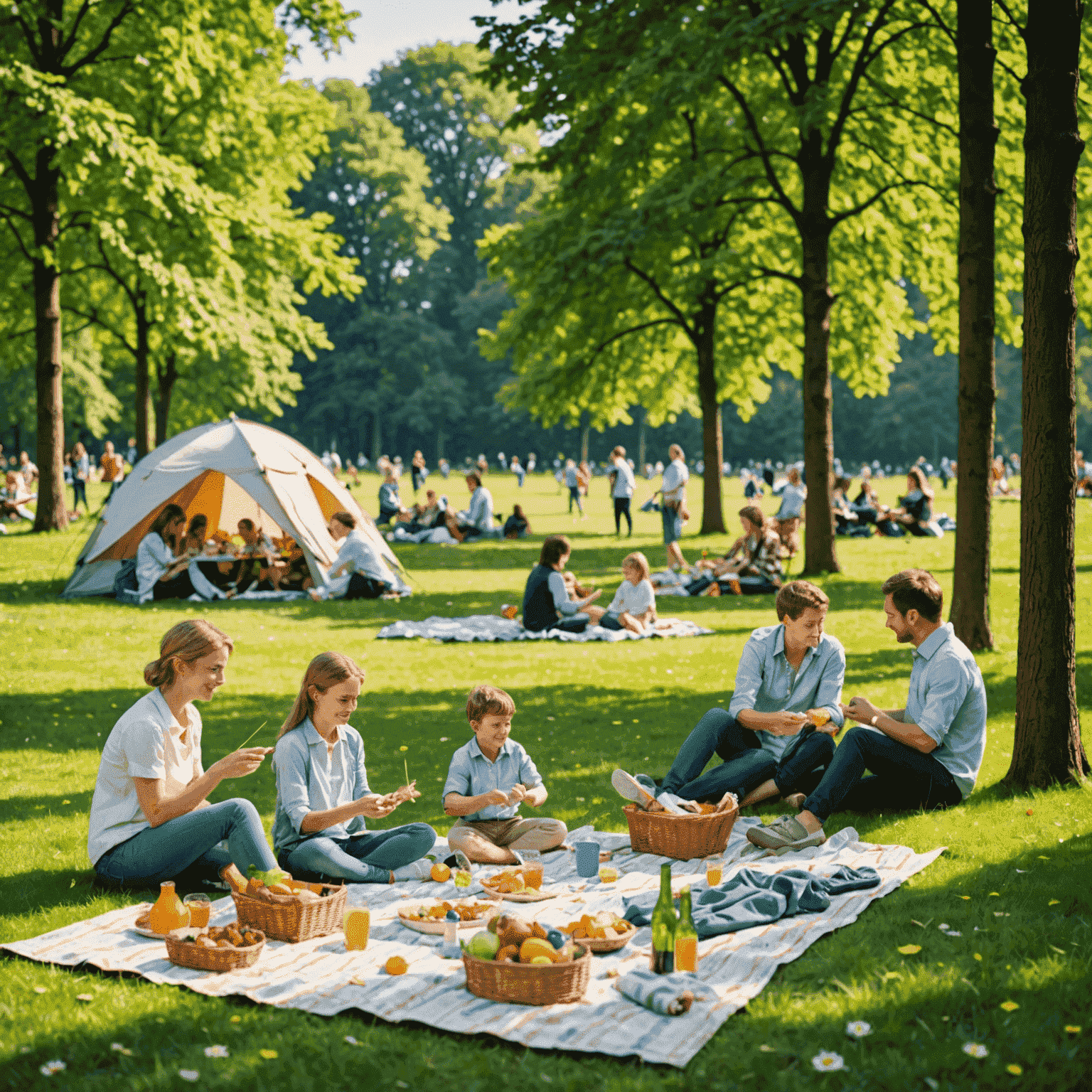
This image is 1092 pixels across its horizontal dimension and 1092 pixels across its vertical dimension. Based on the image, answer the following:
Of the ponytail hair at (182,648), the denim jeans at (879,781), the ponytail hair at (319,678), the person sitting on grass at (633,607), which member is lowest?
the denim jeans at (879,781)

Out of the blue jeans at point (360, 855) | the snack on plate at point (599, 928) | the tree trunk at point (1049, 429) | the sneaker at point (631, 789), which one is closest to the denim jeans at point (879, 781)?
the tree trunk at point (1049, 429)

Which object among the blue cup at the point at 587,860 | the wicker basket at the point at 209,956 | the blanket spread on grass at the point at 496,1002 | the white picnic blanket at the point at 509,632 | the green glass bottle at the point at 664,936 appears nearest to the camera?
the blanket spread on grass at the point at 496,1002

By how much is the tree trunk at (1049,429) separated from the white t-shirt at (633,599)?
6994 mm

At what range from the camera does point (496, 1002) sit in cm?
437

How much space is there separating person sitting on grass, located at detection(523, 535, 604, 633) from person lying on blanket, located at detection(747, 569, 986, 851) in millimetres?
7061

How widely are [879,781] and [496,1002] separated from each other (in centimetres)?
329

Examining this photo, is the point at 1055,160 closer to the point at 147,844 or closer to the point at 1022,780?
the point at 1022,780

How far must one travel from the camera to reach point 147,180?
1916cm

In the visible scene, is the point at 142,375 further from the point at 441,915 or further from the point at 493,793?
the point at 441,915

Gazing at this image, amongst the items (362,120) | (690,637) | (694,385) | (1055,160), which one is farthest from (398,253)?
(1055,160)

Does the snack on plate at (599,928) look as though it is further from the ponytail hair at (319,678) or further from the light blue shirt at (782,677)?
the light blue shirt at (782,677)

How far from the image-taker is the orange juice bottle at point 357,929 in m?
4.91

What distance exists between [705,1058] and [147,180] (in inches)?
726

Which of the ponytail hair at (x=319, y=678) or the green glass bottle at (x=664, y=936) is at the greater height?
the ponytail hair at (x=319, y=678)
